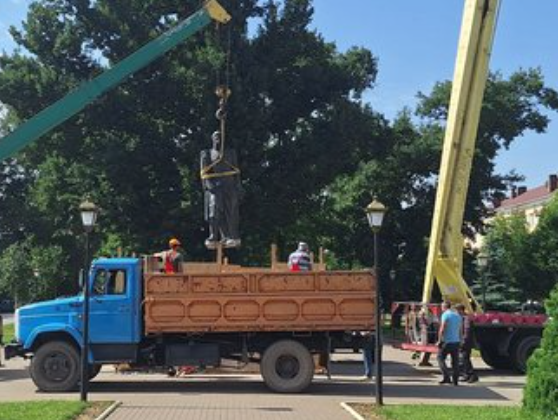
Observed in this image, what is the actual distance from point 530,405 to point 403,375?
1194cm

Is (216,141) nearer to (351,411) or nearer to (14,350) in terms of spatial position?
(14,350)

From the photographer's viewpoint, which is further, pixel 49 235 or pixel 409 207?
pixel 49 235

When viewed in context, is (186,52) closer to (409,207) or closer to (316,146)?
(316,146)

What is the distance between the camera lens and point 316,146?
107 ft

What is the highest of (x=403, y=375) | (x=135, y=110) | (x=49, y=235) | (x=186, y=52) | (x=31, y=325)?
(x=186, y=52)

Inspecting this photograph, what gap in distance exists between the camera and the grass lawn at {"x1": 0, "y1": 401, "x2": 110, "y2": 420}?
12789mm

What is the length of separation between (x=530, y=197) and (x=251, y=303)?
98.1 meters

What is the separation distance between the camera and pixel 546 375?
31.3 feet

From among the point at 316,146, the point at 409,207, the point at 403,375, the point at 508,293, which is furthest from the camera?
the point at 508,293

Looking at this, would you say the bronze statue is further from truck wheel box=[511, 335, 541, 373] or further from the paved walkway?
truck wheel box=[511, 335, 541, 373]

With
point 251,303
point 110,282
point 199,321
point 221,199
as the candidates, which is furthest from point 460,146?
point 110,282

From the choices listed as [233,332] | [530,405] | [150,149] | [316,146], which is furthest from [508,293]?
[530,405]


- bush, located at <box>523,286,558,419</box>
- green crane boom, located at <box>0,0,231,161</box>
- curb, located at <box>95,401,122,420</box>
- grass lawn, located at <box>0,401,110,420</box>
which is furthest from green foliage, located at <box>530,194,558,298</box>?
bush, located at <box>523,286,558,419</box>

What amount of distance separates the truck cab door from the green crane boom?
155 inches
